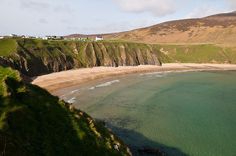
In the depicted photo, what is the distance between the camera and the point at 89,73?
12381 centimetres

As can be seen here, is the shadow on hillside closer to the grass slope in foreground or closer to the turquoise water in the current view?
the turquoise water

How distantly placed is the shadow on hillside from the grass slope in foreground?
31.5 feet

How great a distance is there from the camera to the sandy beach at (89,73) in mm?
96875

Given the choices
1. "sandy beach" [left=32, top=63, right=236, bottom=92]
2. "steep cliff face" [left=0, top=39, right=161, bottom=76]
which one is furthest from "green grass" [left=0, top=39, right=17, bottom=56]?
"sandy beach" [left=32, top=63, right=236, bottom=92]

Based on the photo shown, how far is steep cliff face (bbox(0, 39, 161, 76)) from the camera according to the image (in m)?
108

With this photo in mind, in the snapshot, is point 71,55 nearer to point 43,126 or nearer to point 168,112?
point 168,112

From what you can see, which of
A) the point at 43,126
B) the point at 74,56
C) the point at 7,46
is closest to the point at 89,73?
the point at 74,56

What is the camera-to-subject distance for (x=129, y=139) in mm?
45781

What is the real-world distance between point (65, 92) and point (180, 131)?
4197cm

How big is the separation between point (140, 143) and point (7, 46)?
266 feet

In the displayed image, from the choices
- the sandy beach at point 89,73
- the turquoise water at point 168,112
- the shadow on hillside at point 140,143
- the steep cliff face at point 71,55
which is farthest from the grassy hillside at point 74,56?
A: the shadow on hillside at point 140,143

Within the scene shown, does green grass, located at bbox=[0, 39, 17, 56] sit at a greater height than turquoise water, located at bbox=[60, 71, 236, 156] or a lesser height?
greater

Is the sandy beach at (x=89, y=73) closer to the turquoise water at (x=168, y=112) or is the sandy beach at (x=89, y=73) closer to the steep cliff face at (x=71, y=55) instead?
the steep cliff face at (x=71, y=55)

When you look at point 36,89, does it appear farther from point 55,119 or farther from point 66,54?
point 66,54
